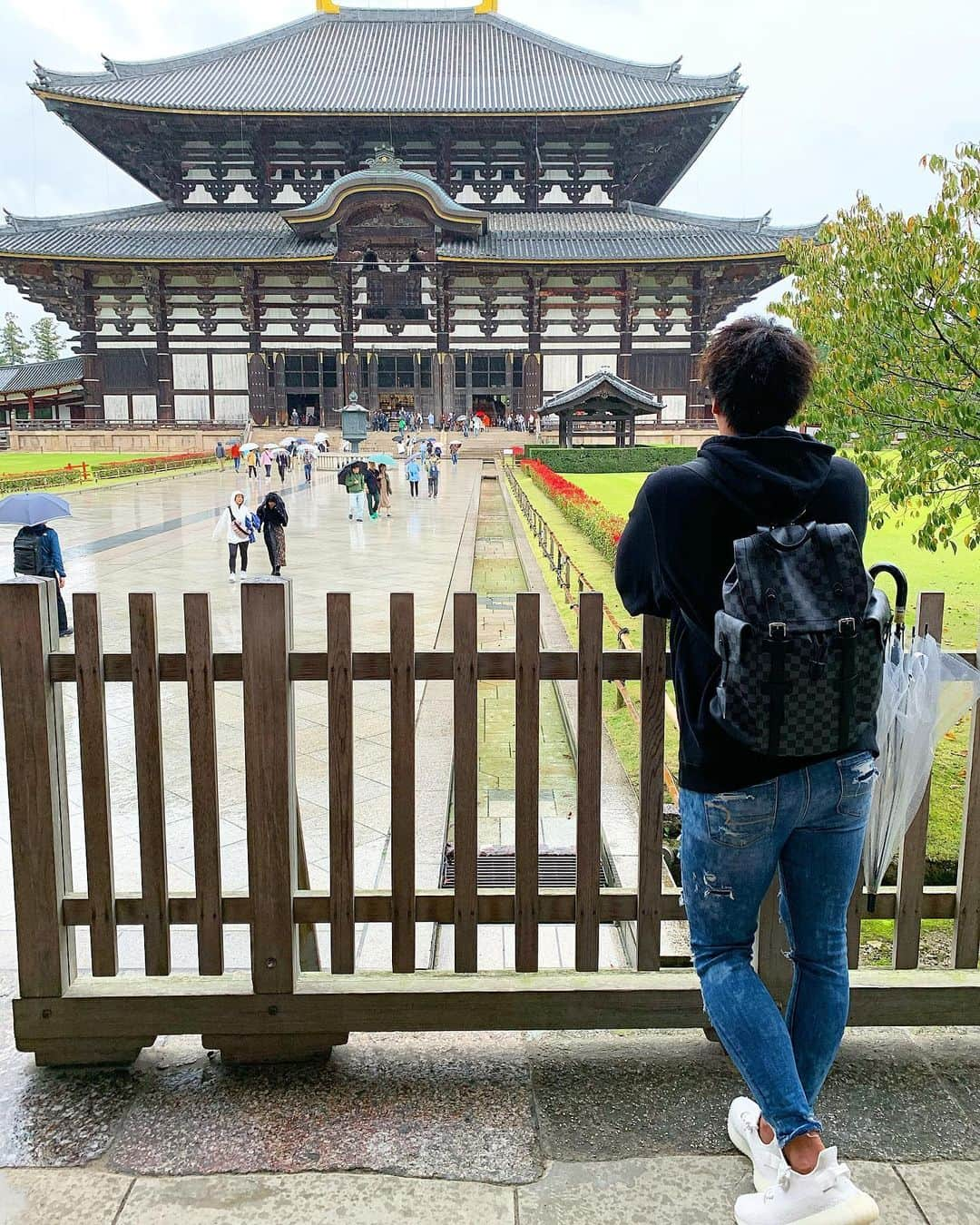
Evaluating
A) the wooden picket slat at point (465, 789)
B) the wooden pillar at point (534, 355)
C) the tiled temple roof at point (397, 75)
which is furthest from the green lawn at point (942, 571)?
the tiled temple roof at point (397, 75)

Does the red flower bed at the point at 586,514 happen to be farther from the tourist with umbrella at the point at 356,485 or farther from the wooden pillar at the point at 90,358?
the wooden pillar at the point at 90,358

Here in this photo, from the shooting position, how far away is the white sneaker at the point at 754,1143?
189 centimetres

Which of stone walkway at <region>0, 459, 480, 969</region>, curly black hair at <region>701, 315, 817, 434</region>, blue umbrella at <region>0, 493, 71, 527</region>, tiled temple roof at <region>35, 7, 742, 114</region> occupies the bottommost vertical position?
stone walkway at <region>0, 459, 480, 969</region>

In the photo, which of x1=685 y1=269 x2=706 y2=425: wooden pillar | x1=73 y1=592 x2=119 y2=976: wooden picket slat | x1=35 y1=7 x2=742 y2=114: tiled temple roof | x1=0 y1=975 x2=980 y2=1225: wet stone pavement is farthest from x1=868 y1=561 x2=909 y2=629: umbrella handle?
x1=35 y1=7 x2=742 y2=114: tiled temple roof

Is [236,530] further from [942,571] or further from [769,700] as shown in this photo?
[769,700]

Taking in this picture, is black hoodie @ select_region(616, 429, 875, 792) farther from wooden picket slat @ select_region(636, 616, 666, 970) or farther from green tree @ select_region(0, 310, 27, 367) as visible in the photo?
green tree @ select_region(0, 310, 27, 367)

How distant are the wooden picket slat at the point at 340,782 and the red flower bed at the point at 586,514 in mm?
5123

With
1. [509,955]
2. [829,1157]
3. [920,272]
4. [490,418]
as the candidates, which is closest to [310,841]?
[509,955]

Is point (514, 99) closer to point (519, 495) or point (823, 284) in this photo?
point (519, 495)

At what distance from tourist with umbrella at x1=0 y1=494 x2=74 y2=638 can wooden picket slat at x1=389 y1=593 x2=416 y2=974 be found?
5.92 m

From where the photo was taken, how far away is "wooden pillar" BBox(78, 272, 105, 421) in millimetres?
36531

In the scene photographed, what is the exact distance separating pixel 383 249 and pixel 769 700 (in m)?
37.9

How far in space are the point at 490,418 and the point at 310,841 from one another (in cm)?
3586

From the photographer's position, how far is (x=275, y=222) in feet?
126
